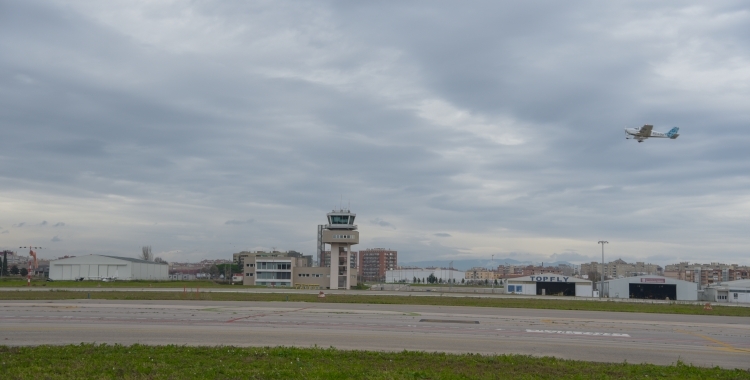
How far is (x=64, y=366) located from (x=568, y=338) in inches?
766

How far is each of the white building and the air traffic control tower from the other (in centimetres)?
6738

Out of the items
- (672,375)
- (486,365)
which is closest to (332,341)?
(486,365)

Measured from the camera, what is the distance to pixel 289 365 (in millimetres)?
15547

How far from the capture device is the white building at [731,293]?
106m

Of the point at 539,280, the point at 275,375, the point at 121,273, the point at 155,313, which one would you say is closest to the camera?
the point at 275,375

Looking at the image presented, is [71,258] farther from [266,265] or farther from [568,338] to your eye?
[568,338]

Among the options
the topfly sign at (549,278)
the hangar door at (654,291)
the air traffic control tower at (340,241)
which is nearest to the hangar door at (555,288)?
the topfly sign at (549,278)

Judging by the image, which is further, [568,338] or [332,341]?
[568,338]

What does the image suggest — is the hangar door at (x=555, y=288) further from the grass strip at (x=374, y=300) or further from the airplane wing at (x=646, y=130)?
the airplane wing at (x=646, y=130)

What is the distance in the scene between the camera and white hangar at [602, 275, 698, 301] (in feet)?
333

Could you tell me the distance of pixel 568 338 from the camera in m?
24.9

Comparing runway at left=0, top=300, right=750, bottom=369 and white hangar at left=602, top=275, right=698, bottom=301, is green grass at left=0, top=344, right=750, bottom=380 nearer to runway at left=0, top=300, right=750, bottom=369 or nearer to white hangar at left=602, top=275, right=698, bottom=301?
runway at left=0, top=300, right=750, bottom=369

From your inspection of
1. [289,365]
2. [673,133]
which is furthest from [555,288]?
[289,365]

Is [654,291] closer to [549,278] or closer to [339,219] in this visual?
[549,278]
